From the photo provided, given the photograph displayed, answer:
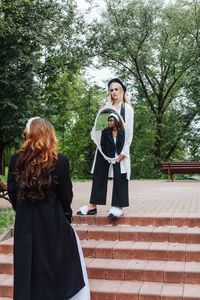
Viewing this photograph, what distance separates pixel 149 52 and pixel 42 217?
74.4 feet

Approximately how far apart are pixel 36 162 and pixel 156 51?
79.4 ft

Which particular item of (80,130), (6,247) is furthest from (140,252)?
(80,130)

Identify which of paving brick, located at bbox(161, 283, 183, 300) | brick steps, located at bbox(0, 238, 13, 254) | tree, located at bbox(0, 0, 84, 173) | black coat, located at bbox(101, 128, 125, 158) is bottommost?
paving brick, located at bbox(161, 283, 183, 300)

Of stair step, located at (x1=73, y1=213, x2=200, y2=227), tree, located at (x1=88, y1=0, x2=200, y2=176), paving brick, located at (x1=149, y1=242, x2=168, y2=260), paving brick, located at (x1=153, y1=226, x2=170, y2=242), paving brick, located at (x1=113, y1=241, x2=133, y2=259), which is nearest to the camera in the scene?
paving brick, located at (x1=149, y1=242, x2=168, y2=260)

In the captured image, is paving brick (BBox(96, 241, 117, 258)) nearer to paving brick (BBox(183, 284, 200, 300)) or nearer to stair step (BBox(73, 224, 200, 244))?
stair step (BBox(73, 224, 200, 244))

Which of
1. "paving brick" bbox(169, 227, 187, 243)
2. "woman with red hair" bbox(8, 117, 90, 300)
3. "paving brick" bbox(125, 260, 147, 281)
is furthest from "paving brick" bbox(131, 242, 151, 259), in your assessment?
"woman with red hair" bbox(8, 117, 90, 300)

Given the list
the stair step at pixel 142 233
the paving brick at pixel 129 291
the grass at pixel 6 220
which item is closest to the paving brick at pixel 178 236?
the stair step at pixel 142 233

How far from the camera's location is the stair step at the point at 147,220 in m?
5.71

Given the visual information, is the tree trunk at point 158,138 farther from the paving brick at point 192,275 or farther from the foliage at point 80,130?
the paving brick at point 192,275

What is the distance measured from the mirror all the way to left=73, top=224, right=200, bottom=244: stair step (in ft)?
3.46

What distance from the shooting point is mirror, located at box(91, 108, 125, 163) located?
5.83m

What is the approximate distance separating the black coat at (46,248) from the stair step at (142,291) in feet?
3.14

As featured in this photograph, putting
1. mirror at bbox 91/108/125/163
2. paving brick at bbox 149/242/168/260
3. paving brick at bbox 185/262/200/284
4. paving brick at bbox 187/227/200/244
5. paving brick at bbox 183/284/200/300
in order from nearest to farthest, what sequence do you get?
paving brick at bbox 183/284/200/300, paving brick at bbox 185/262/200/284, paving brick at bbox 149/242/168/260, paving brick at bbox 187/227/200/244, mirror at bbox 91/108/125/163

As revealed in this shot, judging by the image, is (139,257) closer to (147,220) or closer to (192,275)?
(192,275)
